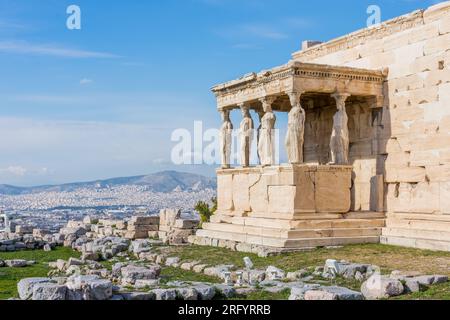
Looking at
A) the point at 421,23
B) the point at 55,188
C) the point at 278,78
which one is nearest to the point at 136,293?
the point at 278,78

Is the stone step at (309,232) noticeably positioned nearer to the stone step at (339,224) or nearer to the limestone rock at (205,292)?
the stone step at (339,224)

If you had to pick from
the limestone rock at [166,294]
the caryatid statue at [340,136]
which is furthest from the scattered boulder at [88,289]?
the caryatid statue at [340,136]

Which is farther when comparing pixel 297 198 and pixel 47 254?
pixel 47 254

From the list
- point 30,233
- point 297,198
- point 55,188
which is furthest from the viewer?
point 55,188

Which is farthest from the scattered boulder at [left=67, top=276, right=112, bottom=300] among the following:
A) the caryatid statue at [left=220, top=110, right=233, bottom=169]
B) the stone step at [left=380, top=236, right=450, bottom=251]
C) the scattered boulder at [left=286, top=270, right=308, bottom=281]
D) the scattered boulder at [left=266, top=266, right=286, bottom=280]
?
the caryatid statue at [left=220, top=110, right=233, bottom=169]

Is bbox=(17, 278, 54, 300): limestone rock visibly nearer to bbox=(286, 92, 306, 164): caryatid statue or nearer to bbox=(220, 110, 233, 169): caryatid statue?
bbox=(286, 92, 306, 164): caryatid statue
